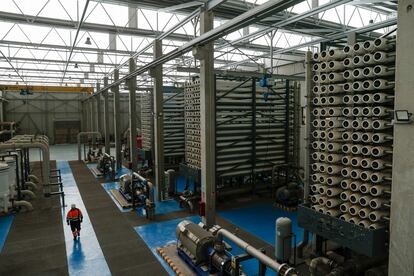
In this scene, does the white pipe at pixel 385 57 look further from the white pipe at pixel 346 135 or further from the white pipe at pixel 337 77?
the white pipe at pixel 346 135

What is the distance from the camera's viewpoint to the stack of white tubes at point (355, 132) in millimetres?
4922

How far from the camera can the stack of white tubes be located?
492 centimetres

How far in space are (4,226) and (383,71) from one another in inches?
416

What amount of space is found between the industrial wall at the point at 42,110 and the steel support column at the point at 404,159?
3162 cm

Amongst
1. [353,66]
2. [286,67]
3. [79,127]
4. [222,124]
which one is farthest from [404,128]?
[79,127]

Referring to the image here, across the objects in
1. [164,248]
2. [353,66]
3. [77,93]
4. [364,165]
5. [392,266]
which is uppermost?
[77,93]

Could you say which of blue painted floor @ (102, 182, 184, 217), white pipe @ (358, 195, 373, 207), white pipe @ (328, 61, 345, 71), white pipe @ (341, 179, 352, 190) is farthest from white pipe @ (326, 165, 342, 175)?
blue painted floor @ (102, 182, 184, 217)

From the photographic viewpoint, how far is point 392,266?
14.0 feet

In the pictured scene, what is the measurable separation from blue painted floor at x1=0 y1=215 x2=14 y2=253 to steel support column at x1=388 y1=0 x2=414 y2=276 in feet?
28.1

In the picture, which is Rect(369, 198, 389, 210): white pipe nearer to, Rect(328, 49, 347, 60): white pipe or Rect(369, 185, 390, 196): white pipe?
Rect(369, 185, 390, 196): white pipe

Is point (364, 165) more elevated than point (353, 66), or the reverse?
point (353, 66)

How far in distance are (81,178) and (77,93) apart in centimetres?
2349

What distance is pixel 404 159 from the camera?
13.4 feet

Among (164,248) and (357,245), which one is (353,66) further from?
(164,248)
